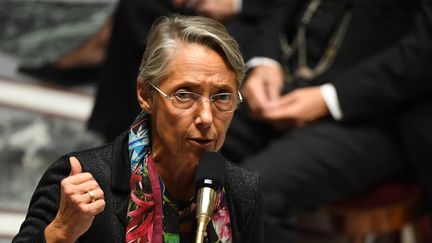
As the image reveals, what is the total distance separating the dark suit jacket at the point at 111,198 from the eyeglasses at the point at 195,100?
0.17 meters

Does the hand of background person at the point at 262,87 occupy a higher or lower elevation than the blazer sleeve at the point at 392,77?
lower

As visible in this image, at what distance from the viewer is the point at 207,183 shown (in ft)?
5.12

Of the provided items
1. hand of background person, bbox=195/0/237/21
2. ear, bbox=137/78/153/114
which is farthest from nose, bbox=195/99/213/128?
hand of background person, bbox=195/0/237/21

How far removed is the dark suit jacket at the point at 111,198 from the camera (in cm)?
164

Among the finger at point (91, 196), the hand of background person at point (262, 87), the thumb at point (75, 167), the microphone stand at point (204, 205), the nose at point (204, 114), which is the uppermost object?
the nose at point (204, 114)

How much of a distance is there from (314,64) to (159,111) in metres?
1.56

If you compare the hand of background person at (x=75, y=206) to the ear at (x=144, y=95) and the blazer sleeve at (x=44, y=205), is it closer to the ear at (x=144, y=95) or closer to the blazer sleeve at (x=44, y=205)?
the blazer sleeve at (x=44, y=205)

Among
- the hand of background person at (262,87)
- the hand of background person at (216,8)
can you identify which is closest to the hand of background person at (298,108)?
the hand of background person at (262,87)

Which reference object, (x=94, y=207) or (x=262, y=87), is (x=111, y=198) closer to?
(x=94, y=207)

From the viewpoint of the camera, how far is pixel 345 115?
9.90 ft

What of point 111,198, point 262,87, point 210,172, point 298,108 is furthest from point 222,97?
point 262,87

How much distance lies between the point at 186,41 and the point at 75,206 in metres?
0.36

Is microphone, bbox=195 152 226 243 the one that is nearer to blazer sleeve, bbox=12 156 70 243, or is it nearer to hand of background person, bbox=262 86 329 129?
blazer sleeve, bbox=12 156 70 243

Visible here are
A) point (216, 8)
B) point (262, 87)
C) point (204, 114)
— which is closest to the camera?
point (204, 114)
